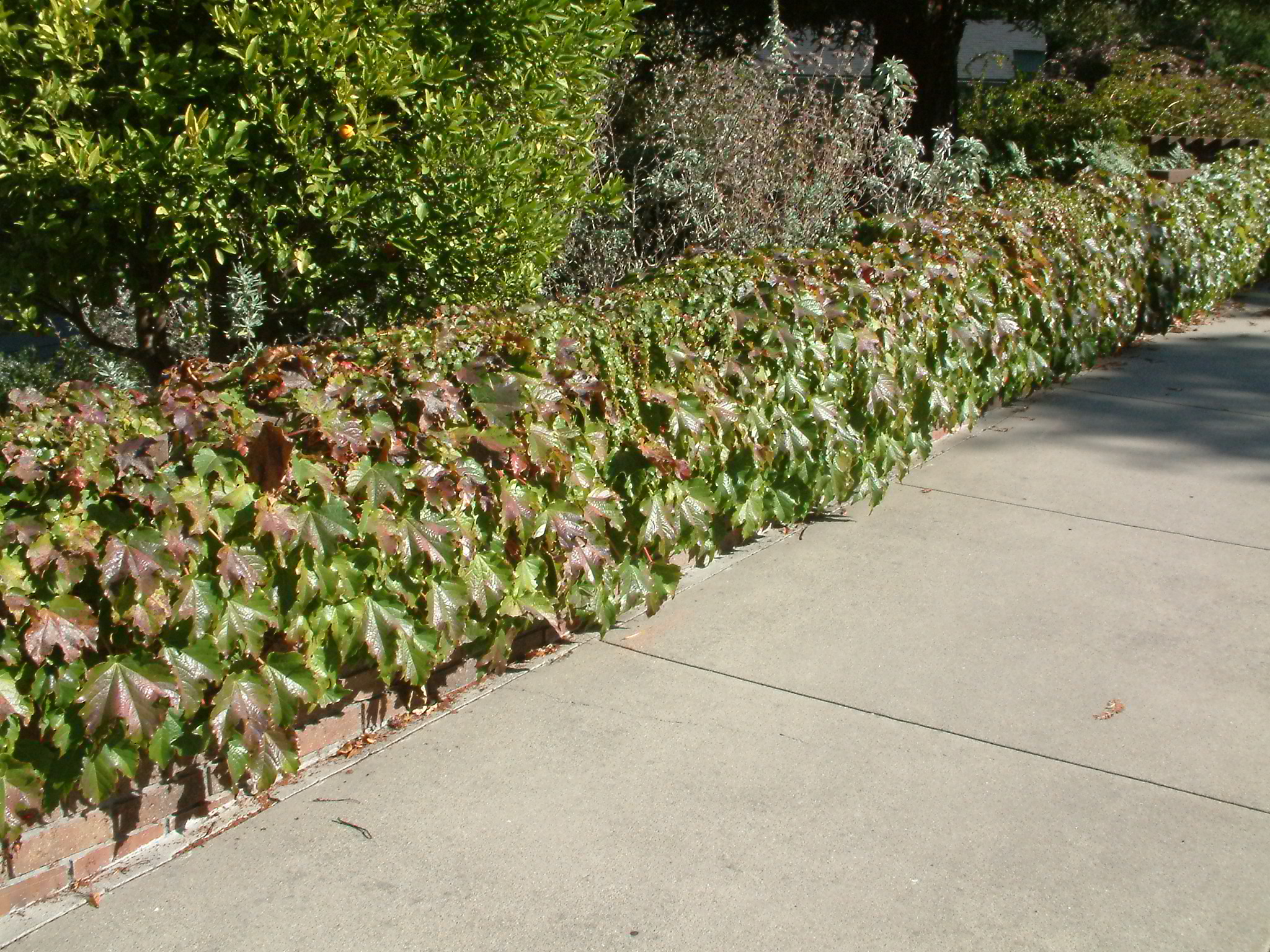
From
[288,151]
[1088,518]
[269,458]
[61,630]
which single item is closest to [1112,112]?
[1088,518]

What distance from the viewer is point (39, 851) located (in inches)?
128

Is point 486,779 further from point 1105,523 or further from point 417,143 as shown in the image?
point 1105,523

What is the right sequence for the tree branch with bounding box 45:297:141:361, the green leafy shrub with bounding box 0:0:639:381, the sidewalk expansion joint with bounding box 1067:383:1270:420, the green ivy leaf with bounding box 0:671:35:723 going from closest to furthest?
the green ivy leaf with bounding box 0:671:35:723, the green leafy shrub with bounding box 0:0:639:381, the tree branch with bounding box 45:297:141:361, the sidewalk expansion joint with bounding box 1067:383:1270:420

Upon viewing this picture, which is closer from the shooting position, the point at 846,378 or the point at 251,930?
the point at 251,930

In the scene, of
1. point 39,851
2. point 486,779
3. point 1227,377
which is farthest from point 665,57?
point 39,851

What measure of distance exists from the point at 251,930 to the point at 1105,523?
4273 mm

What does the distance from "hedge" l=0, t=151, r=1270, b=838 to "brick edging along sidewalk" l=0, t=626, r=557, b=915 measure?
0.09 m

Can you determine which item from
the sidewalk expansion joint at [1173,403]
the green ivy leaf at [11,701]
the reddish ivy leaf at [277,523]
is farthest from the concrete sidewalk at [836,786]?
the sidewalk expansion joint at [1173,403]

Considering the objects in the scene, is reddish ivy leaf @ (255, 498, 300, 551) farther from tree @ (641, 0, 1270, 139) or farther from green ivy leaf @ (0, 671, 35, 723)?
tree @ (641, 0, 1270, 139)

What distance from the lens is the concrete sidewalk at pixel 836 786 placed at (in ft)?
10.6

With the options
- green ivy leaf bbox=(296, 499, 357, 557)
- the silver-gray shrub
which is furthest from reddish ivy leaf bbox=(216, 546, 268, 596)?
the silver-gray shrub

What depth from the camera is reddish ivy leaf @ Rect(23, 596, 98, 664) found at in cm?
304

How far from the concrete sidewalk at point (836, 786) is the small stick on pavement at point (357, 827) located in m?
0.03

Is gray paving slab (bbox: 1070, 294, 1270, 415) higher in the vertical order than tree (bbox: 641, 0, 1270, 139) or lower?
lower
